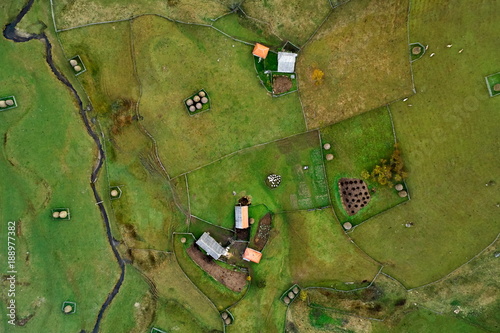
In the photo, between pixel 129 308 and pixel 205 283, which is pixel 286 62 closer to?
pixel 205 283

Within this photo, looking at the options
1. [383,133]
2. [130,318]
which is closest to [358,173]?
[383,133]

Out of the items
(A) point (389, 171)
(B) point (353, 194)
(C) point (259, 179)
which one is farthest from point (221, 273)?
(A) point (389, 171)

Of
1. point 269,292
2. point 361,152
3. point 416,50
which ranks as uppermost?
point 416,50

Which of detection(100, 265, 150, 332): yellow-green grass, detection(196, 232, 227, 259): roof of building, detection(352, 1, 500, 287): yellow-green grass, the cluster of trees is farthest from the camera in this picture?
detection(100, 265, 150, 332): yellow-green grass

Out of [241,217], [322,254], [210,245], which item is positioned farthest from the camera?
[322,254]

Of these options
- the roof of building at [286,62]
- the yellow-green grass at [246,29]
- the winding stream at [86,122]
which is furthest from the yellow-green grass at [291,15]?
the winding stream at [86,122]

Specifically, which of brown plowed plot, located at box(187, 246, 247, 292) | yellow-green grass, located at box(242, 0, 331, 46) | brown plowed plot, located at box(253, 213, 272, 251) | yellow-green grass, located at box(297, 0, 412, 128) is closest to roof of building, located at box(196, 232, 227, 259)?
brown plowed plot, located at box(187, 246, 247, 292)

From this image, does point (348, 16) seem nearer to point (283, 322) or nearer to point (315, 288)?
point (315, 288)

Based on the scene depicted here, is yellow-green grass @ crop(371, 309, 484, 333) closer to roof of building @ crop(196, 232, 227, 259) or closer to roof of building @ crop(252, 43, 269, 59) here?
roof of building @ crop(196, 232, 227, 259)
